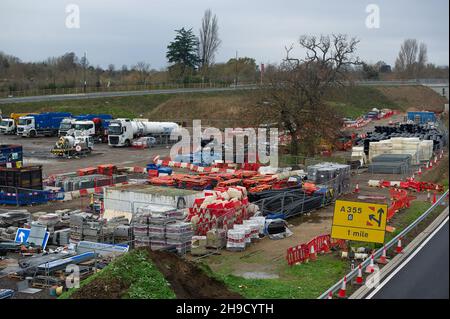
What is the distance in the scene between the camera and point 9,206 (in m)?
28.5

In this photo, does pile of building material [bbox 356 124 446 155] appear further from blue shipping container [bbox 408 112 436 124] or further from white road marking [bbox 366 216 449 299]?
white road marking [bbox 366 216 449 299]

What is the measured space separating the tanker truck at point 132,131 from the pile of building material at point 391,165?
23.5m

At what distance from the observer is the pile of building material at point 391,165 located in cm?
3800

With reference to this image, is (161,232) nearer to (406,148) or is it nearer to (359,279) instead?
(359,279)

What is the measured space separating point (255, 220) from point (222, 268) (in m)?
4.43

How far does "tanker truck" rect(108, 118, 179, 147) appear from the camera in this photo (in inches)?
2094

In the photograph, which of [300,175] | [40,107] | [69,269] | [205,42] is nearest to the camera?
[69,269]

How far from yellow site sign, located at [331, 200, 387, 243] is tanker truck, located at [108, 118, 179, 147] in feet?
123

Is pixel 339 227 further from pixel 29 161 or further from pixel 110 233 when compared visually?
pixel 29 161

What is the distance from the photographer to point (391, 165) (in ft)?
126

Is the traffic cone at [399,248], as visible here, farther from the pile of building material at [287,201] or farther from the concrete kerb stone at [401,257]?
the pile of building material at [287,201]

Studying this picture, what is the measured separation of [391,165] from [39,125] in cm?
3653

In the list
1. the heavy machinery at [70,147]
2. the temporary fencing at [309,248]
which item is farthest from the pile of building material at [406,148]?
the heavy machinery at [70,147]

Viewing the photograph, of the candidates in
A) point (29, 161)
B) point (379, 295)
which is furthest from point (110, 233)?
point (29, 161)
